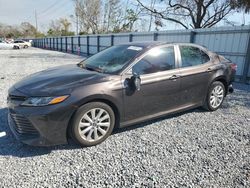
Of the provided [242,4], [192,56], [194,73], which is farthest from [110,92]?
[242,4]

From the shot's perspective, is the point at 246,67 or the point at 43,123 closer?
the point at 43,123

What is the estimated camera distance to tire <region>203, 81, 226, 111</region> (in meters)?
4.70

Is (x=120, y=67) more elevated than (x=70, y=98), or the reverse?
(x=120, y=67)

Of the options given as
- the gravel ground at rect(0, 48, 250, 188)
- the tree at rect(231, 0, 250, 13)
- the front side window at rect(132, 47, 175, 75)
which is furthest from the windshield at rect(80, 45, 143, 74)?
the tree at rect(231, 0, 250, 13)

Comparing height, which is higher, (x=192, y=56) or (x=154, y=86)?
(x=192, y=56)

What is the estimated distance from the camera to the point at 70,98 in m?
3.00

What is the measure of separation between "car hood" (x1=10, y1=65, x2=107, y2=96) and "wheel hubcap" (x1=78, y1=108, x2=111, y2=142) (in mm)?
449

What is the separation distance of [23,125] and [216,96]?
389 centimetres

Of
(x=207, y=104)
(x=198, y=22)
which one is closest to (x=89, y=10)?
(x=198, y=22)

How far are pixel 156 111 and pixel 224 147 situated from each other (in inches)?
47.6

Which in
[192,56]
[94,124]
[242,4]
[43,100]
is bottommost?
[94,124]

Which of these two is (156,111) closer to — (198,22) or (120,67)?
(120,67)

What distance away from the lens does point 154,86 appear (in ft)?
12.2

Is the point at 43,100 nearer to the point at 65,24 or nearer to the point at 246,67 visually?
the point at 246,67
